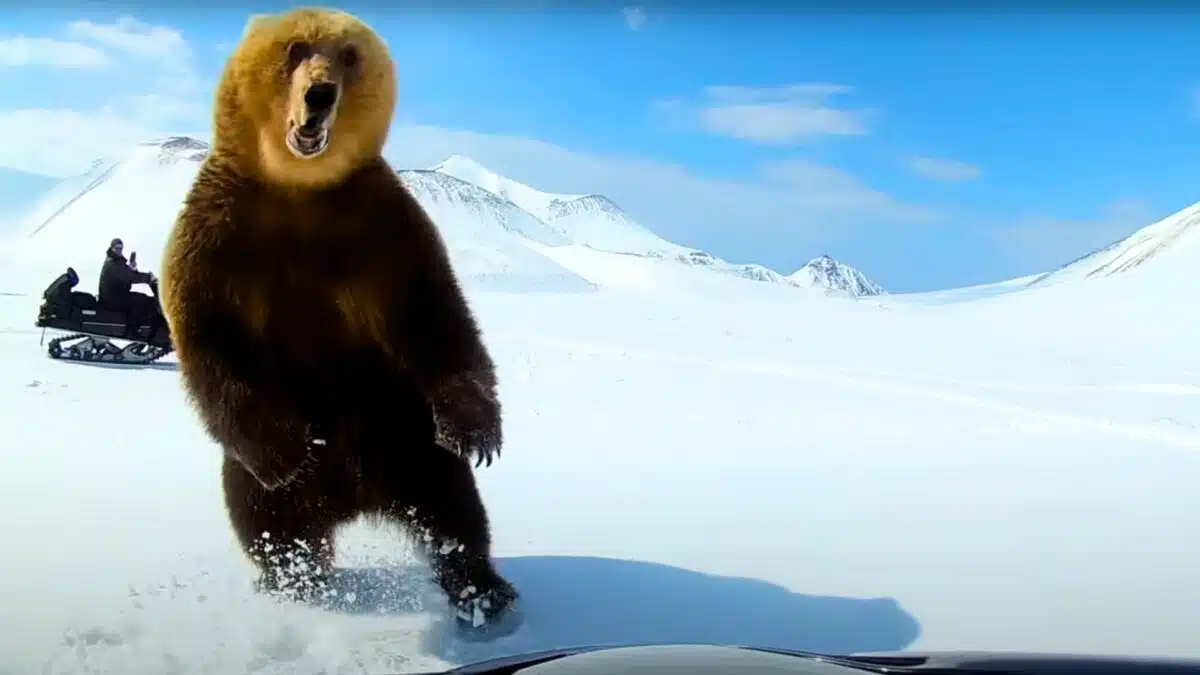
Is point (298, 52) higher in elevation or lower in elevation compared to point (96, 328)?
higher

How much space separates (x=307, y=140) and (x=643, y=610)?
878 mm

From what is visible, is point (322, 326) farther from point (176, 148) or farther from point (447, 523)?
point (176, 148)

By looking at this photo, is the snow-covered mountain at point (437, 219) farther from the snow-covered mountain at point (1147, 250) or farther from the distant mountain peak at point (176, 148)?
the snow-covered mountain at point (1147, 250)

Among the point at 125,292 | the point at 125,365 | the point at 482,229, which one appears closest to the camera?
the point at 482,229

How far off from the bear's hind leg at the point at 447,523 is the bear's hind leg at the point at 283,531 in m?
0.11

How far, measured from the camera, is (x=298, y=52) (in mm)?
1466

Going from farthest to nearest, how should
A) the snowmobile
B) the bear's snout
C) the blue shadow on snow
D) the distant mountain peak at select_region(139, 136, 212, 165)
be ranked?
the snowmobile, the blue shadow on snow, the distant mountain peak at select_region(139, 136, 212, 165), the bear's snout

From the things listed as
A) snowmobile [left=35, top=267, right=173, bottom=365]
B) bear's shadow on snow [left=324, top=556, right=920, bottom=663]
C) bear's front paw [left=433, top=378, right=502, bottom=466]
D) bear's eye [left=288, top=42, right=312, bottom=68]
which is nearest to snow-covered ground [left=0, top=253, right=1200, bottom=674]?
bear's shadow on snow [left=324, top=556, right=920, bottom=663]

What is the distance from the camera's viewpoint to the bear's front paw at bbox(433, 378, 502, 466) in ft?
5.03

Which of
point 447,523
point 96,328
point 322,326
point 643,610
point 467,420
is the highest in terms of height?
point 96,328

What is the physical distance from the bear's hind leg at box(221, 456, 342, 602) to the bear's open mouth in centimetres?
49

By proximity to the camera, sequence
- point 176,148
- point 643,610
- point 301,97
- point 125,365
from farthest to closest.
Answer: point 125,365
point 176,148
point 643,610
point 301,97

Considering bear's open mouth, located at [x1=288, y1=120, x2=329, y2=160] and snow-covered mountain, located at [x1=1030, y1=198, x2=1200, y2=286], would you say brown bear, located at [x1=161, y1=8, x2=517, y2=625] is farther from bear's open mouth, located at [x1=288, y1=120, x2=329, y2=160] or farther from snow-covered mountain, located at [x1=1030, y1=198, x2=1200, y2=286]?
snow-covered mountain, located at [x1=1030, y1=198, x2=1200, y2=286]

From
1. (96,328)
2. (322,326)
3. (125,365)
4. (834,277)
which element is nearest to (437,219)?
(322,326)
